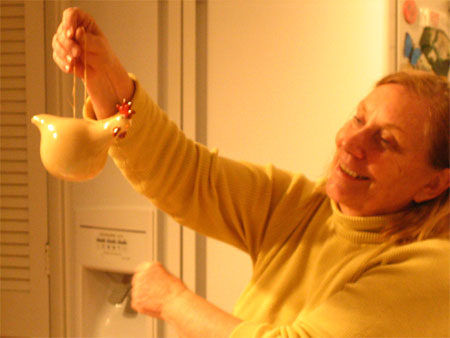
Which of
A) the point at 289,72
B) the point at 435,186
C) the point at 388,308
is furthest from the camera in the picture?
the point at 289,72

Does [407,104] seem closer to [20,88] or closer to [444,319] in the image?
[444,319]

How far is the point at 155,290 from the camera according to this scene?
55 centimetres

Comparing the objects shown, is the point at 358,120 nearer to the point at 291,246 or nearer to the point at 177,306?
the point at 291,246

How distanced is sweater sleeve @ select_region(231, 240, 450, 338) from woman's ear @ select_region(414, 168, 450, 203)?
0.31ft

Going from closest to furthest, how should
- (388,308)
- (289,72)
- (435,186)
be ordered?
(388,308) < (435,186) < (289,72)

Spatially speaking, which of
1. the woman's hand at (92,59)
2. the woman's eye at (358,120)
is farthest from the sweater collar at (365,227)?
the woman's hand at (92,59)

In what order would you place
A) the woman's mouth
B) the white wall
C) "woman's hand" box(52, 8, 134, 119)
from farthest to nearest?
the white wall < the woman's mouth < "woman's hand" box(52, 8, 134, 119)

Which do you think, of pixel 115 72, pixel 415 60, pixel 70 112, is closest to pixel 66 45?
pixel 115 72

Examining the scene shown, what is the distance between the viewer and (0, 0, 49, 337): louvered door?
0.79 meters

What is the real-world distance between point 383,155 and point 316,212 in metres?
0.14

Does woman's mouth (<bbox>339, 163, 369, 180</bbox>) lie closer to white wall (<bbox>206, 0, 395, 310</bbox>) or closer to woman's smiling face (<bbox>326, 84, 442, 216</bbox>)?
woman's smiling face (<bbox>326, 84, 442, 216</bbox>)

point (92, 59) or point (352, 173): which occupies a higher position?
point (92, 59)

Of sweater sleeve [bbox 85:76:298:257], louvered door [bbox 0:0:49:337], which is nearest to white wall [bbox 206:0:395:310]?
sweater sleeve [bbox 85:76:298:257]

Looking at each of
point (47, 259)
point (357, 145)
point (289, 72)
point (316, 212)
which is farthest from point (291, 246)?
point (47, 259)
